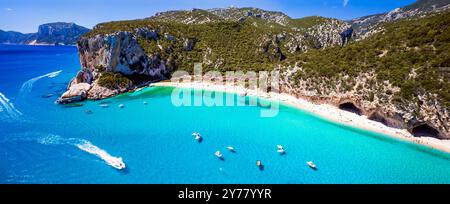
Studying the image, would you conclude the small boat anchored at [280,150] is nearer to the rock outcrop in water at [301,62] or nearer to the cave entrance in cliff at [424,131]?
the rock outcrop in water at [301,62]

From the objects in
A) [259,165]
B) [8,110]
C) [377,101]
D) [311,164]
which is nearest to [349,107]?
[377,101]

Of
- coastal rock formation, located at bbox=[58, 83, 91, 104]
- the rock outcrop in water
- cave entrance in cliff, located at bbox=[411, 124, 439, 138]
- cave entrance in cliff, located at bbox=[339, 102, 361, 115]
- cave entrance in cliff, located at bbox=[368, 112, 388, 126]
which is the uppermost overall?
the rock outcrop in water

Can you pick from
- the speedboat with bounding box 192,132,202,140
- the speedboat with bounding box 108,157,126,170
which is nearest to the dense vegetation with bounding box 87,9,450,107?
the speedboat with bounding box 192,132,202,140

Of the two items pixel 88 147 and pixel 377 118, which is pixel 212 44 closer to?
pixel 377 118

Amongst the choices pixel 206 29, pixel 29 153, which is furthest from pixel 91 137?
pixel 206 29

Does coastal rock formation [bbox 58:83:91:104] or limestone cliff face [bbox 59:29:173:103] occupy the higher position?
limestone cliff face [bbox 59:29:173:103]

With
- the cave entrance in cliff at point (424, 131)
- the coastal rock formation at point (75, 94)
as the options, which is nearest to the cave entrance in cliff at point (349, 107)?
the cave entrance in cliff at point (424, 131)

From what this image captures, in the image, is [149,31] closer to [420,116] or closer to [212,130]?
[212,130]

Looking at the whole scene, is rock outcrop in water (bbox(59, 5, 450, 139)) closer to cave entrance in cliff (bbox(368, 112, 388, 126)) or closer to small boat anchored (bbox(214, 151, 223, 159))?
cave entrance in cliff (bbox(368, 112, 388, 126))
